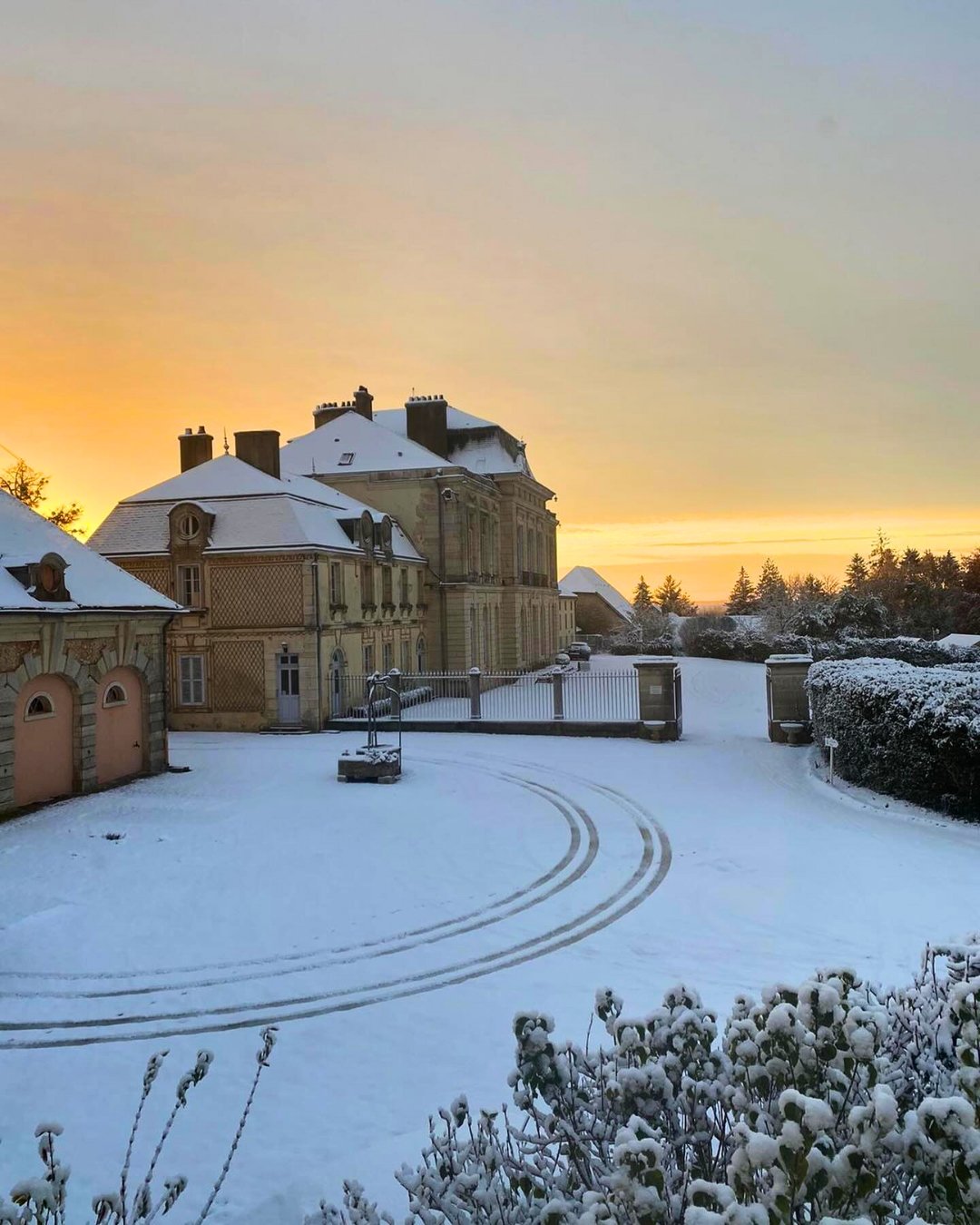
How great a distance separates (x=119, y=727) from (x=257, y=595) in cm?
950

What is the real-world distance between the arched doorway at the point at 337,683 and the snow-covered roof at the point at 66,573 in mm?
8918

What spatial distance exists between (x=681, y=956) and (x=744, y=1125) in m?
6.28

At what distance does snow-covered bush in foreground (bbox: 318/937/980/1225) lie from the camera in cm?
287

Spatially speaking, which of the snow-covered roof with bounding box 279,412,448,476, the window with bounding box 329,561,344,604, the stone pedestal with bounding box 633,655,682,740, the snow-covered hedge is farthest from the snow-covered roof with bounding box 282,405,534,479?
the snow-covered hedge

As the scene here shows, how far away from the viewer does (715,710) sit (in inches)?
1242

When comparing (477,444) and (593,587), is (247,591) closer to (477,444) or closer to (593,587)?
(477,444)

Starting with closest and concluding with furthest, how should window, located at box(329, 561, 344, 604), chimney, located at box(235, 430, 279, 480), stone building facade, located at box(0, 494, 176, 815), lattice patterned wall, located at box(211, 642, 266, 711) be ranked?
stone building facade, located at box(0, 494, 176, 815)
lattice patterned wall, located at box(211, 642, 266, 711)
window, located at box(329, 561, 344, 604)
chimney, located at box(235, 430, 279, 480)

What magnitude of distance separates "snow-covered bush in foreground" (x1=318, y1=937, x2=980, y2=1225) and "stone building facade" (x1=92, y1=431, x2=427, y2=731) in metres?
24.3

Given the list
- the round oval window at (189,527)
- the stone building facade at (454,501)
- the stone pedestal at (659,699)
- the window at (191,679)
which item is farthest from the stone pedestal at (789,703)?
the round oval window at (189,527)

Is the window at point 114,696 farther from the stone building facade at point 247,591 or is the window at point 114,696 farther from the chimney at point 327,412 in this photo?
the chimney at point 327,412

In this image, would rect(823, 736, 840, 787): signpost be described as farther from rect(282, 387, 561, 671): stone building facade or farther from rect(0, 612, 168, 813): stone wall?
rect(282, 387, 561, 671): stone building facade

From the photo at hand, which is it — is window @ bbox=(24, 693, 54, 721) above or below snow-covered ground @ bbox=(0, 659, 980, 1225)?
above

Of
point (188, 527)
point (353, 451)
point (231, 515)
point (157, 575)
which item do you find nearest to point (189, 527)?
point (188, 527)

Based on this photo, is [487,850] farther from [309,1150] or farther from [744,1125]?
[744,1125]
